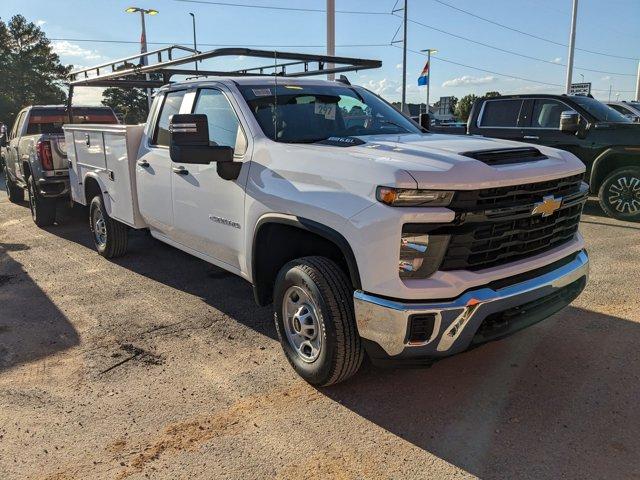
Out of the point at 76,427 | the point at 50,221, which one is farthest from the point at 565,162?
the point at 50,221

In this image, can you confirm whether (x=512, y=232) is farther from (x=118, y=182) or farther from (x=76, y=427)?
(x=118, y=182)

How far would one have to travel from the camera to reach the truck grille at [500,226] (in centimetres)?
277

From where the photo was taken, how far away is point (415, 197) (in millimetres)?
2725

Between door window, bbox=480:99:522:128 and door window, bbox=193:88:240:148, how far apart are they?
6.69 meters

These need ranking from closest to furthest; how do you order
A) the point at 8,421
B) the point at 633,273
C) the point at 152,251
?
the point at 8,421 → the point at 633,273 → the point at 152,251

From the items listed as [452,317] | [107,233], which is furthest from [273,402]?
[107,233]

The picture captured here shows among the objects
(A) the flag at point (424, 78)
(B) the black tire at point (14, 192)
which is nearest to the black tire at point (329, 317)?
(B) the black tire at point (14, 192)

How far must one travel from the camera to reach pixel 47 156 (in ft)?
26.8

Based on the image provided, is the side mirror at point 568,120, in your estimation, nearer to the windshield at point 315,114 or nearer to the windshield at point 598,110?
the windshield at point 598,110

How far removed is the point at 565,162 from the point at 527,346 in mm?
1416

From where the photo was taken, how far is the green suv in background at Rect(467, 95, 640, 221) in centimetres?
812

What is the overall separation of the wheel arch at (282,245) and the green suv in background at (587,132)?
5.56m

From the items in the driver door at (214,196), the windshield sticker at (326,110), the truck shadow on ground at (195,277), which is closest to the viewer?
the driver door at (214,196)

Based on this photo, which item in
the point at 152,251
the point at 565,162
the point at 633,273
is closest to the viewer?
the point at 565,162
